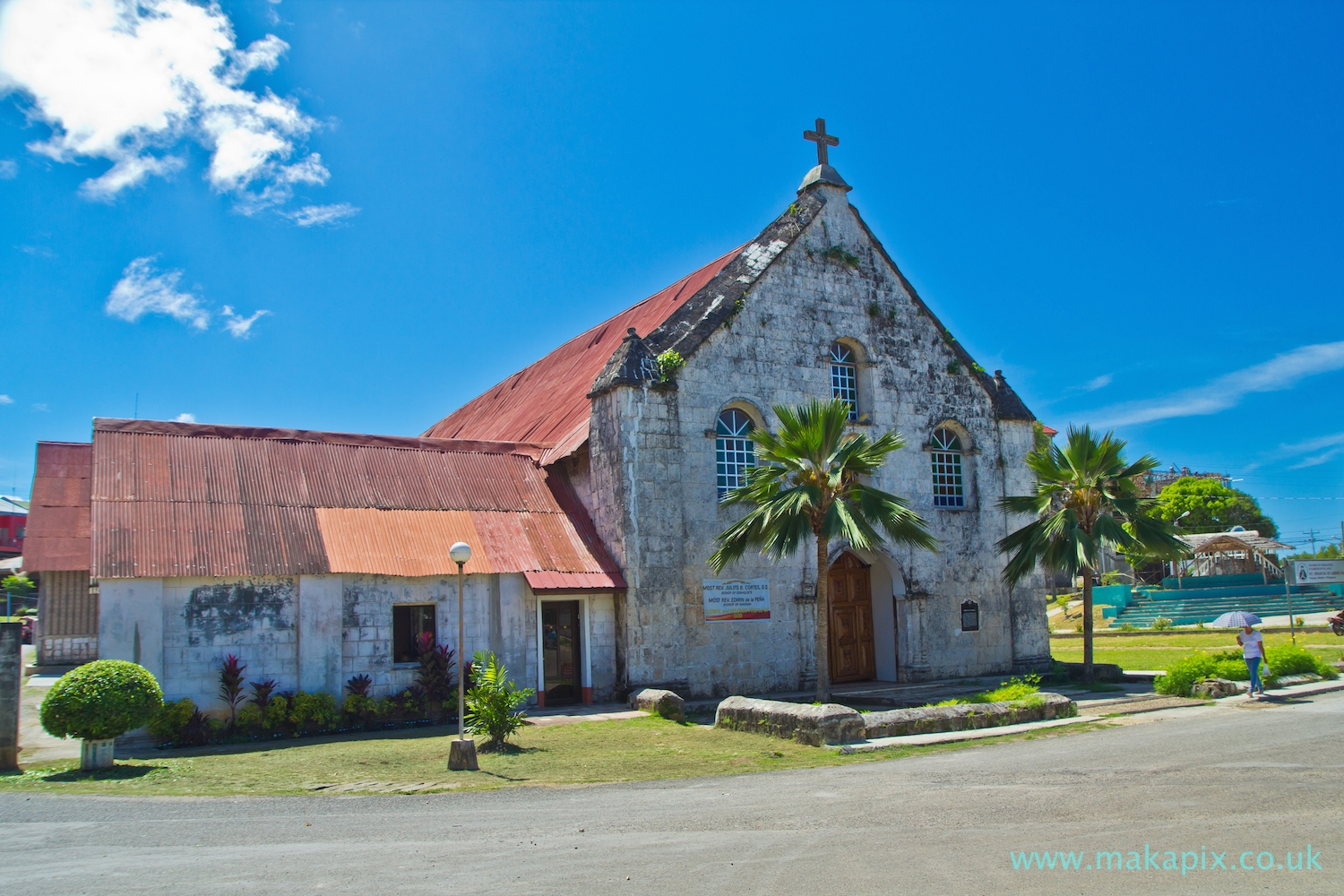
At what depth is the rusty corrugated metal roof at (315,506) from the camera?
1608 centimetres

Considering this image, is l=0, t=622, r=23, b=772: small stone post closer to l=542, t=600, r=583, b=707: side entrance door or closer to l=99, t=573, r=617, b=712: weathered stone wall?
l=99, t=573, r=617, b=712: weathered stone wall

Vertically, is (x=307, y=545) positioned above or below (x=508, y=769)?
above

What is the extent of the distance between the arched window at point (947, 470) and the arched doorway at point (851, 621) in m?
2.91

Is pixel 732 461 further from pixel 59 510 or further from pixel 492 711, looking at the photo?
pixel 59 510

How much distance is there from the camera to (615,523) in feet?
63.4

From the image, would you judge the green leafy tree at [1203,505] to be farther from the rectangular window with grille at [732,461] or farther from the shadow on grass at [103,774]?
the shadow on grass at [103,774]

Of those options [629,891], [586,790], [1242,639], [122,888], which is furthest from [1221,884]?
[1242,639]

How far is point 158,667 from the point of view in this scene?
15.2 metres

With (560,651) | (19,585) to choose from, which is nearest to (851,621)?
(560,651)

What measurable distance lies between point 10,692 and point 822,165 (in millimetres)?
19846

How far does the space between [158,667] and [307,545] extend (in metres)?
3.13

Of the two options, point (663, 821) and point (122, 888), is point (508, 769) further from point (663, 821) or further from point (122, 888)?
point (122, 888)

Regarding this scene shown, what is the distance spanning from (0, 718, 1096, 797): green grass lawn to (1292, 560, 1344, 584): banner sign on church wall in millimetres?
15256

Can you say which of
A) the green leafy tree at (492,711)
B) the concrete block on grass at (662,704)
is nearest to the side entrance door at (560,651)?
the concrete block on grass at (662,704)
